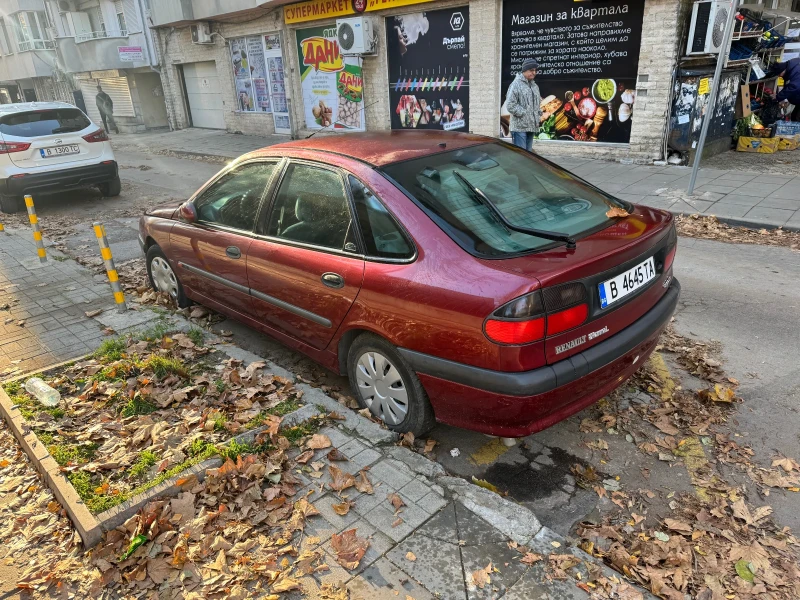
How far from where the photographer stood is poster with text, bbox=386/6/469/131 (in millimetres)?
13625

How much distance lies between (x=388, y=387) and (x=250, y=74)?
1875cm

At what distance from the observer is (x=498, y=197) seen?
11.3 feet

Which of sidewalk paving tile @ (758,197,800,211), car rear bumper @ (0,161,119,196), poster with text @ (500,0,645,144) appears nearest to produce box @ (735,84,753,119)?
poster with text @ (500,0,645,144)

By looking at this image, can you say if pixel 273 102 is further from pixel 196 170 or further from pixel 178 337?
pixel 178 337

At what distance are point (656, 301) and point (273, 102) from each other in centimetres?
1786

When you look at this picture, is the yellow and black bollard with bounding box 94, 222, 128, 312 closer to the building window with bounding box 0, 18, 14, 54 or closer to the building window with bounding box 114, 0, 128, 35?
the building window with bounding box 114, 0, 128, 35

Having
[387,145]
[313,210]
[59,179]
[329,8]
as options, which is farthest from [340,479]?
[329,8]

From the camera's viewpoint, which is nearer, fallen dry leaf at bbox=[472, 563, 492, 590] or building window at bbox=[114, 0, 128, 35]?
fallen dry leaf at bbox=[472, 563, 492, 590]

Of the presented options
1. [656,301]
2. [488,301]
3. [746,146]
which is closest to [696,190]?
[746,146]

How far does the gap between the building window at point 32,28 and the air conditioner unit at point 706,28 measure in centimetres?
3205

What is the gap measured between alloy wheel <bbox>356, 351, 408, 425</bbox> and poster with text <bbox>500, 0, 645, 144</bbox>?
31.5 feet

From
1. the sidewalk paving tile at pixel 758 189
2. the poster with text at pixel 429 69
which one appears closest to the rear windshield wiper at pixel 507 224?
the sidewalk paving tile at pixel 758 189

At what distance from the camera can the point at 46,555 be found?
2.82 meters

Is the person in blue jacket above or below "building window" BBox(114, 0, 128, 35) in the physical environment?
below
